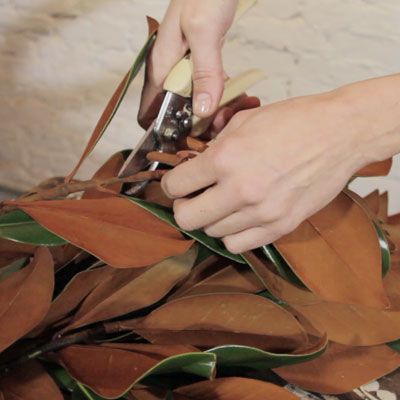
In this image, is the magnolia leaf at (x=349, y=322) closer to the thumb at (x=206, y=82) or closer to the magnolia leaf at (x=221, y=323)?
the magnolia leaf at (x=221, y=323)

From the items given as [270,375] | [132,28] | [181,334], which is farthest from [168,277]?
[132,28]

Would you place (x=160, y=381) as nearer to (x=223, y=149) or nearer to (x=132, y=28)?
(x=223, y=149)

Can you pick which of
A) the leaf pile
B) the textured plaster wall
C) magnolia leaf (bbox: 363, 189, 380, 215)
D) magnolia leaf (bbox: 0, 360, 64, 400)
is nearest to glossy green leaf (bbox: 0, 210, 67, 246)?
the leaf pile

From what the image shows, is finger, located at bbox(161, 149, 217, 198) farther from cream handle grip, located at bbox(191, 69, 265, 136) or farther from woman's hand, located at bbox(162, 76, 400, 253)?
cream handle grip, located at bbox(191, 69, 265, 136)

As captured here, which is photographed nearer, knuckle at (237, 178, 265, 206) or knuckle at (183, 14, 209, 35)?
knuckle at (237, 178, 265, 206)

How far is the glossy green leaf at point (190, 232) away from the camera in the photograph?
48cm

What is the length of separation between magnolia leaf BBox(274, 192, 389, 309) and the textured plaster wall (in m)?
0.53

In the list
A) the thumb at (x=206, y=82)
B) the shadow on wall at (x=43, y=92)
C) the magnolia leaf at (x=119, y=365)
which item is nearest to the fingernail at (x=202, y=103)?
the thumb at (x=206, y=82)

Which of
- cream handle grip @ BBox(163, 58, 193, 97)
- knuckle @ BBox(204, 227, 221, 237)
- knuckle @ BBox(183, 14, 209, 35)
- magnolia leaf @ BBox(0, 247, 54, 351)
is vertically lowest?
magnolia leaf @ BBox(0, 247, 54, 351)

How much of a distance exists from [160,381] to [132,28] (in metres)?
0.75

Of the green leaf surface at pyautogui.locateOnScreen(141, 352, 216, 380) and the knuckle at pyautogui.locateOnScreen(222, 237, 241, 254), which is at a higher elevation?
the knuckle at pyautogui.locateOnScreen(222, 237, 241, 254)

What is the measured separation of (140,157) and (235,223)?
140 mm

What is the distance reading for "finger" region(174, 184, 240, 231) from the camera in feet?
1.47

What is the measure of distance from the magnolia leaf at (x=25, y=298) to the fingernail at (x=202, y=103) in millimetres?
183
